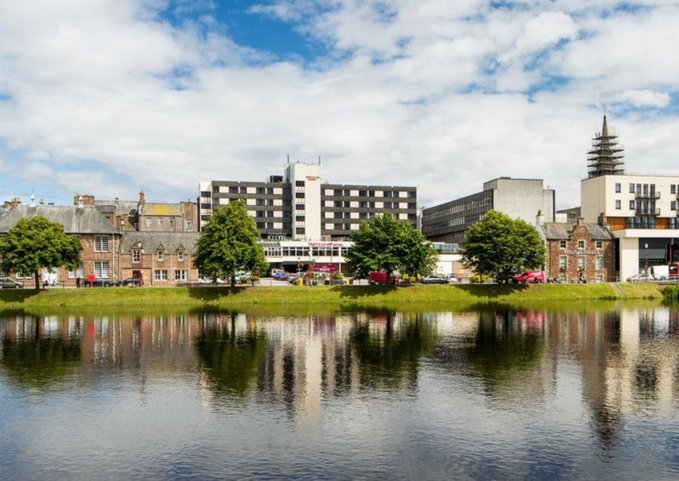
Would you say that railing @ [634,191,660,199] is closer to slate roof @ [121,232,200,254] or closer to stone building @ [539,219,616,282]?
stone building @ [539,219,616,282]

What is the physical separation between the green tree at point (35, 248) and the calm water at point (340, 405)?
35024mm

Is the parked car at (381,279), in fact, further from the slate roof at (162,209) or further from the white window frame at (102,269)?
the slate roof at (162,209)

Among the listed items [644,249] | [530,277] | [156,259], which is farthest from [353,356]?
[644,249]

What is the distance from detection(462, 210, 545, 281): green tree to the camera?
109375 mm

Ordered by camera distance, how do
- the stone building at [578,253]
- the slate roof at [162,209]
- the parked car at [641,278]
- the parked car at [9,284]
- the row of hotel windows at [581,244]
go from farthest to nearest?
the slate roof at [162,209] < the row of hotel windows at [581,244] < the stone building at [578,253] < the parked car at [641,278] < the parked car at [9,284]

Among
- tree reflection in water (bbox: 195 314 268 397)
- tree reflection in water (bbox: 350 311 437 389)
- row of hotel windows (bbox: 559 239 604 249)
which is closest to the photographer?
tree reflection in water (bbox: 195 314 268 397)

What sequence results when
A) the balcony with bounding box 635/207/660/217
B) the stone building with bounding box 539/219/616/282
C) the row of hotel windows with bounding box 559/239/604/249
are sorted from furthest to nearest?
1. the balcony with bounding box 635/207/660/217
2. the row of hotel windows with bounding box 559/239/604/249
3. the stone building with bounding box 539/219/616/282

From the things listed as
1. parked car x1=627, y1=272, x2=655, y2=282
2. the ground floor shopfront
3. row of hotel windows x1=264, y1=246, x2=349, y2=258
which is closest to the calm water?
parked car x1=627, y1=272, x2=655, y2=282

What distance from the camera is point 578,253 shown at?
13388 cm

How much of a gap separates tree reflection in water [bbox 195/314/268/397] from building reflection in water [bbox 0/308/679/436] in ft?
0.30

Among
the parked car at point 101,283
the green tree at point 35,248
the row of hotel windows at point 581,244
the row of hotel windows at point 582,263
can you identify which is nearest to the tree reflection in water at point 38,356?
the green tree at point 35,248

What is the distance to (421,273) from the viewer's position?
4225 inches

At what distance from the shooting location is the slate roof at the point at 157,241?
411 ft

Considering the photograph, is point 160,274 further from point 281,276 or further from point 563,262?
point 563,262
